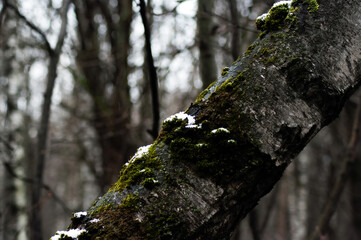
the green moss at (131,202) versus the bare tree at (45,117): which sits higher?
the bare tree at (45,117)

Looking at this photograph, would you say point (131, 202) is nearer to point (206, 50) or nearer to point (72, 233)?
point (72, 233)

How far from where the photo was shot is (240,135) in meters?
0.95

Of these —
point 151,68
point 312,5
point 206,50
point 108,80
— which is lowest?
point 312,5

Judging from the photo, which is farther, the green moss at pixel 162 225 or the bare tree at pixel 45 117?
the bare tree at pixel 45 117

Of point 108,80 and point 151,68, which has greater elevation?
point 108,80

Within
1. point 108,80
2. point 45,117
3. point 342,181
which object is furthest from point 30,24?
point 342,181

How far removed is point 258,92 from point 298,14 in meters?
0.36

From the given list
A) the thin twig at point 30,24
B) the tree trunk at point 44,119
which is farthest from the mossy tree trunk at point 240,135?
the tree trunk at point 44,119

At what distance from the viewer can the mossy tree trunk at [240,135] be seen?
899 millimetres

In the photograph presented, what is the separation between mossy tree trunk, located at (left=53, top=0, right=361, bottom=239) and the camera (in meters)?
0.90

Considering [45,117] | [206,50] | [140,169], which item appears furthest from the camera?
[45,117]

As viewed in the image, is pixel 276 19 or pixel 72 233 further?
pixel 276 19

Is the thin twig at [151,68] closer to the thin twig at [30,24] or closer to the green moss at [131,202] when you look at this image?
the green moss at [131,202]

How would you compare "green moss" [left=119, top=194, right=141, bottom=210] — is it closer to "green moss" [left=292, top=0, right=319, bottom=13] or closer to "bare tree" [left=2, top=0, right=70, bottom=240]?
"green moss" [left=292, top=0, right=319, bottom=13]
